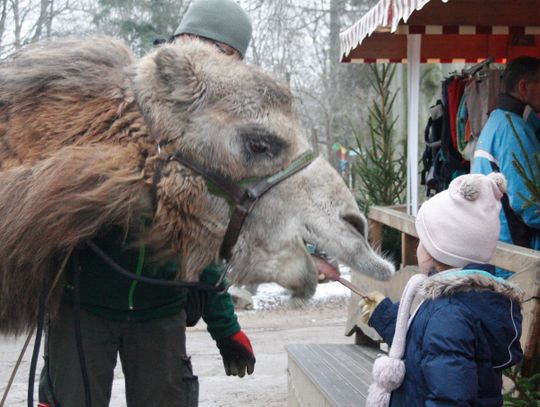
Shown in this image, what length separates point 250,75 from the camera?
8.98ft

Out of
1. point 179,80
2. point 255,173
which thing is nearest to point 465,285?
point 255,173

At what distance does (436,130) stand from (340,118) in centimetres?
1941

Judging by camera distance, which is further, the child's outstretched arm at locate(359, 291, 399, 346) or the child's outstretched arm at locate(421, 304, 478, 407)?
the child's outstretched arm at locate(359, 291, 399, 346)

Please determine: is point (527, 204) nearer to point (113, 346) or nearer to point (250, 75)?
point (250, 75)

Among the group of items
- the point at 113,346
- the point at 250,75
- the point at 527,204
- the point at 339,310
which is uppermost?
the point at 250,75

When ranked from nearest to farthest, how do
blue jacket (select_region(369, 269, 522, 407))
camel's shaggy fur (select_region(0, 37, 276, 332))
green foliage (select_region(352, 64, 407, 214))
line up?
camel's shaggy fur (select_region(0, 37, 276, 332)) → blue jacket (select_region(369, 269, 522, 407)) → green foliage (select_region(352, 64, 407, 214))

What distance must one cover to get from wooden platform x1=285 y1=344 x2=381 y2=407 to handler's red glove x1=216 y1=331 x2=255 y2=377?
74cm

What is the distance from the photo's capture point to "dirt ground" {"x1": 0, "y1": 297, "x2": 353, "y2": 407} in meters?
6.32

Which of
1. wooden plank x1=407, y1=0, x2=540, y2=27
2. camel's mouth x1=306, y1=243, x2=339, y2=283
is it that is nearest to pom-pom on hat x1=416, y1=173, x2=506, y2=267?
camel's mouth x1=306, y1=243, x2=339, y2=283

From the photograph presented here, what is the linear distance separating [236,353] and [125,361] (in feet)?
1.72

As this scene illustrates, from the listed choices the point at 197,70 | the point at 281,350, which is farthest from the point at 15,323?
the point at 281,350

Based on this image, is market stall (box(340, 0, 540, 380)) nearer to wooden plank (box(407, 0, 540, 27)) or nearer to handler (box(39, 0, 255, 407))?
wooden plank (box(407, 0, 540, 27))

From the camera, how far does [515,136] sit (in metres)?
4.35

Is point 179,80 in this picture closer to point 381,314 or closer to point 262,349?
point 381,314
